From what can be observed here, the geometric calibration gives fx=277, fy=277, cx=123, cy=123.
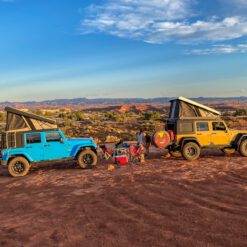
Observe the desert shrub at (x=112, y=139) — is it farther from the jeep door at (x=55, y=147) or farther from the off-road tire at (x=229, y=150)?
the jeep door at (x=55, y=147)

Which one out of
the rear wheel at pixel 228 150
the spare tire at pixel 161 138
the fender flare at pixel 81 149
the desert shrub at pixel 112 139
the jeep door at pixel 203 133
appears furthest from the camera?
the desert shrub at pixel 112 139

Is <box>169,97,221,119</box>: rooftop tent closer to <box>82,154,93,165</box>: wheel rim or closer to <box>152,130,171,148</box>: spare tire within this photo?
<box>152,130,171,148</box>: spare tire

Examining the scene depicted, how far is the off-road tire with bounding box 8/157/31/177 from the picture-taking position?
11.1 m

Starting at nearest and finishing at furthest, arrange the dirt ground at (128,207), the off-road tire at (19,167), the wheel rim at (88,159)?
the dirt ground at (128,207)
the off-road tire at (19,167)
the wheel rim at (88,159)

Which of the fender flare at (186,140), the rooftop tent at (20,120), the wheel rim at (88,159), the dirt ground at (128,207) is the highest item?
the rooftop tent at (20,120)

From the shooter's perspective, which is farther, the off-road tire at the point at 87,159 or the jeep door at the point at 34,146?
the off-road tire at the point at 87,159

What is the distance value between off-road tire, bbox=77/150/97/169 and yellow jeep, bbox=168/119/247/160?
3746mm

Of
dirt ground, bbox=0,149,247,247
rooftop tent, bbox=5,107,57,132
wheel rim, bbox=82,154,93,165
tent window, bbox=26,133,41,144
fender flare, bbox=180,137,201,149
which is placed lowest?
dirt ground, bbox=0,149,247,247

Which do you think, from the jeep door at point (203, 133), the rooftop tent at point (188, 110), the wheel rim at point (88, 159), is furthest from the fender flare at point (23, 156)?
the jeep door at point (203, 133)

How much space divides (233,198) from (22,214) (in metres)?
5.54

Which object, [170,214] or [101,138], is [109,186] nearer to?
[170,214]

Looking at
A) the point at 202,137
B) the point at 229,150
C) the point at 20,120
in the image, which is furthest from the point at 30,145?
the point at 229,150

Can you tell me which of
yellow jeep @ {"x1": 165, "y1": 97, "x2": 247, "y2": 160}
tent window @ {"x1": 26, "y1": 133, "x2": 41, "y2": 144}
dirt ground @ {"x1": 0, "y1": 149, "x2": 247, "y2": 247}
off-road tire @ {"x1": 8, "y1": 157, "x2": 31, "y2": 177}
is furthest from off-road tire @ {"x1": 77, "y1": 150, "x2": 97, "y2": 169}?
yellow jeep @ {"x1": 165, "y1": 97, "x2": 247, "y2": 160}

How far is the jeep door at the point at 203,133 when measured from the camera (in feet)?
42.2
